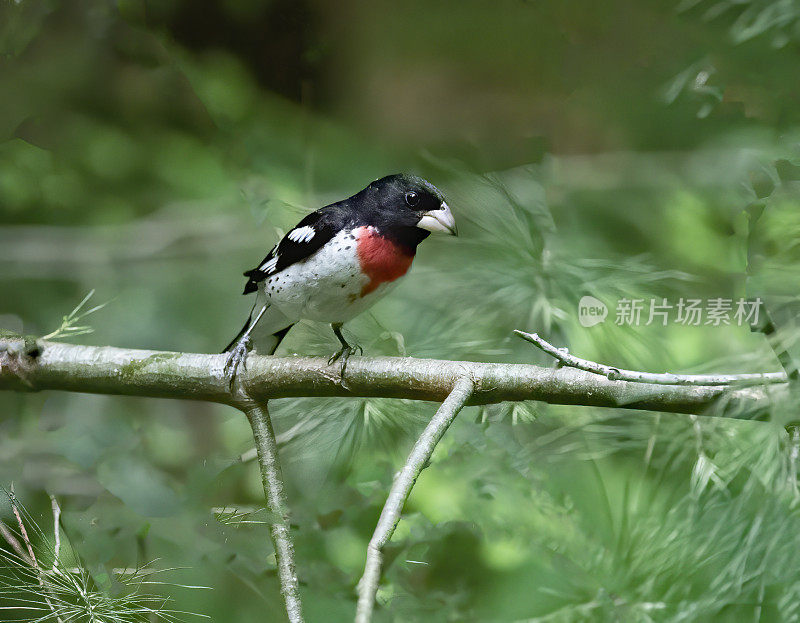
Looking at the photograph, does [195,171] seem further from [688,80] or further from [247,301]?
[688,80]

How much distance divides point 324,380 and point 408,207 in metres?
0.16

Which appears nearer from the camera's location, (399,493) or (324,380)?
(399,493)

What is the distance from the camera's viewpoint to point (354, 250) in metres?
0.62

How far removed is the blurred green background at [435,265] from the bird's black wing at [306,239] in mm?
92

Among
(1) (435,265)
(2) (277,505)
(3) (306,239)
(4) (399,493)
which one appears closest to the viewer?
(4) (399,493)

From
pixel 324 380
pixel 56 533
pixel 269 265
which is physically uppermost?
pixel 269 265

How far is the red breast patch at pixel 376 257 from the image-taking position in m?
0.62

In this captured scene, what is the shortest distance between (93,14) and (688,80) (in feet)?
2.92
